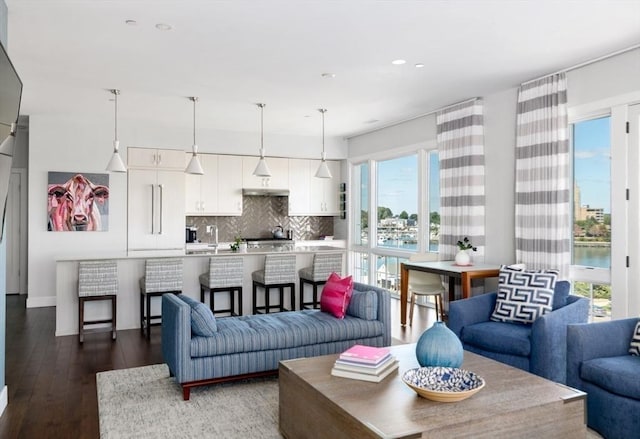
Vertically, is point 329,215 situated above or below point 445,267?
above

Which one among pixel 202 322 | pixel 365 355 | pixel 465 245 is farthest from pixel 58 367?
pixel 465 245

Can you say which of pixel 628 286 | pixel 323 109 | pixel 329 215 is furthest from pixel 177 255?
pixel 628 286

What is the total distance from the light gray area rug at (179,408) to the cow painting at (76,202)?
3783 millimetres

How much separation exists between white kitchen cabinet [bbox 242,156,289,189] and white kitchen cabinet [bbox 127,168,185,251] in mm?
1109

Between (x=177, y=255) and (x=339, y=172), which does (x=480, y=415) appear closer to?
(x=177, y=255)

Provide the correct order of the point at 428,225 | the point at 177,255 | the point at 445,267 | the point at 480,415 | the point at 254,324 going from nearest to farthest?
the point at 480,415, the point at 254,324, the point at 445,267, the point at 177,255, the point at 428,225

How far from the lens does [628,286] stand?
4.37 metres

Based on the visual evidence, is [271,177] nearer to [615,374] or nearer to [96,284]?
[96,284]

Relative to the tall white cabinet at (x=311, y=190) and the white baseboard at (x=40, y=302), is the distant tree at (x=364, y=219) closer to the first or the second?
the tall white cabinet at (x=311, y=190)

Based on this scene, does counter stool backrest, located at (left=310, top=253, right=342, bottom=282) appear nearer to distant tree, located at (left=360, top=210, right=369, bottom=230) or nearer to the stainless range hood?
distant tree, located at (left=360, top=210, right=369, bottom=230)

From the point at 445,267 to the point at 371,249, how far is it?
10.3 feet

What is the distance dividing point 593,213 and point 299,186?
16.9 feet

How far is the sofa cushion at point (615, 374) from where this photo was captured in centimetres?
274

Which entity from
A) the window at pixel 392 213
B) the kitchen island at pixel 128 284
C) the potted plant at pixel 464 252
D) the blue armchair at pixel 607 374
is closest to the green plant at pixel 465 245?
the potted plant at pixel 464 252
